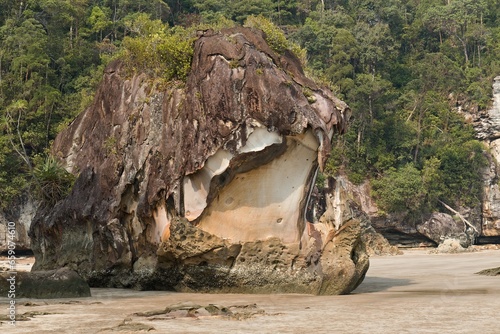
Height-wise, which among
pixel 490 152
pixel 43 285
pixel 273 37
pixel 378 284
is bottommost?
pixel 378 284

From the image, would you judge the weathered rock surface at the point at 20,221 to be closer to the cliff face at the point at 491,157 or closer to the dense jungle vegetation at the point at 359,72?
the dense jungle vegetation at the point at 359,72

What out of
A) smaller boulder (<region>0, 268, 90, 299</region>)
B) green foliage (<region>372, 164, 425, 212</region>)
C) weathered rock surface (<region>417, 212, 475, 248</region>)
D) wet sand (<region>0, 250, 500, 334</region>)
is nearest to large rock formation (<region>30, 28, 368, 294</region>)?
wet sand (<region>0, 250, 500, 334</region>)

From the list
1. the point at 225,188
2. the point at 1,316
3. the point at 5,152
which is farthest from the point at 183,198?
the point at 5,152

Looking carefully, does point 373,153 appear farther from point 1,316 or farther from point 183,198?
point 1,316

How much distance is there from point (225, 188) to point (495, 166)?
48098mm

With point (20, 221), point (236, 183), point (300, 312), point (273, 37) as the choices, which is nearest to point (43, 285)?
point (236, 183)

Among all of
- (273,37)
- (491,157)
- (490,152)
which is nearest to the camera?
(273,37)

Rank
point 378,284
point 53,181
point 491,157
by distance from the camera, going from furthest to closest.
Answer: point 491,157 → point 53,181 → point 378,284

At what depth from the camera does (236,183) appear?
55.8 feet

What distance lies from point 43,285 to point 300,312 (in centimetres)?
579

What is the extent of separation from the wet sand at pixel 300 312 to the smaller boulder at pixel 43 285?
487mm

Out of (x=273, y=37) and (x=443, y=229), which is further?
(x=443, y=229)

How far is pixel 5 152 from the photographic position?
142 feet

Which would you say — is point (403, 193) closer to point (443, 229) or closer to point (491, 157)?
point (443, 229)
